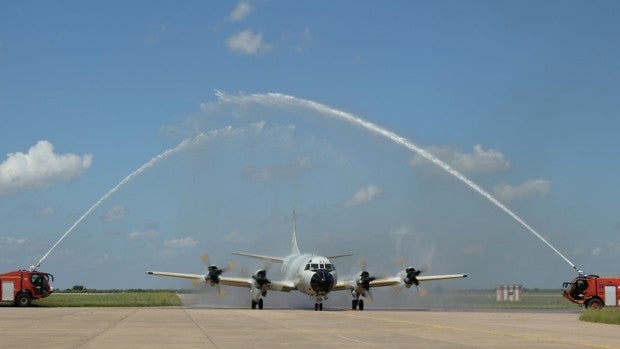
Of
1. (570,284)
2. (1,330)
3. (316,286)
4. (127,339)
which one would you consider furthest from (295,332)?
(570,284)

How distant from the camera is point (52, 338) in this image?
1098 inches

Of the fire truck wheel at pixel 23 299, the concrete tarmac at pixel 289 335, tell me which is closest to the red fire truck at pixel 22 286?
the fire truck wheel at pixel 23 299

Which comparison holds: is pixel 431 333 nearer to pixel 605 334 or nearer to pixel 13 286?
pixel 605 334

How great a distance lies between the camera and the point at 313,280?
6075 cm

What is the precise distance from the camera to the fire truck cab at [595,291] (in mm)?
57125

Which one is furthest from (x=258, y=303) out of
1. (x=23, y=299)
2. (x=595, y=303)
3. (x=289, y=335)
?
(x=289, y=335)

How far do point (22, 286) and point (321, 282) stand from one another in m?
21.2

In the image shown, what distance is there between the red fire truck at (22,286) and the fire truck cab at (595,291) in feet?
121

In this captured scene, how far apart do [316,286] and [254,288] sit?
7048 millimetres

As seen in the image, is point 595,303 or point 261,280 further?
point 261,280

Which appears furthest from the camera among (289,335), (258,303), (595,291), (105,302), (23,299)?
(105,302)

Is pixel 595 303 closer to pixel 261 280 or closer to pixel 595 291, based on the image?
pixel 595 291

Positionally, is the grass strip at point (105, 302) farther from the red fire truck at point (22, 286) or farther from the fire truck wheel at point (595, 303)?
the fire truck wheel at point (595, 303)

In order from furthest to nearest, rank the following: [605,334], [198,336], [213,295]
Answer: [213,295] → [605,334] → [198,336]
